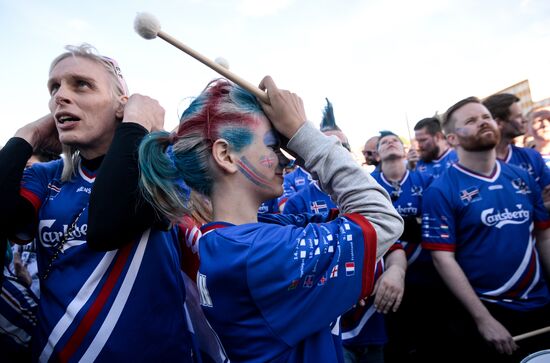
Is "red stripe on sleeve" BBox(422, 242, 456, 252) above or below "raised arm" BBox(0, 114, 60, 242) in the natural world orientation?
below

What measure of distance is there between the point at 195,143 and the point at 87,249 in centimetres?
61

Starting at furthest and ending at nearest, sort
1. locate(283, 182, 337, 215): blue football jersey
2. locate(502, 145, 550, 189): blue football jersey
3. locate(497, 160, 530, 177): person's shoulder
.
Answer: locate(502, 145, 550, 189): blue football jersey < locate(283, 182, 337, 215): blue football jersey < locate(497, 160, 530, 177): person's shoulder

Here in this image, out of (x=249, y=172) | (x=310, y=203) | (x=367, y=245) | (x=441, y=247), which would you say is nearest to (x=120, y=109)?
(x=249, y=172)

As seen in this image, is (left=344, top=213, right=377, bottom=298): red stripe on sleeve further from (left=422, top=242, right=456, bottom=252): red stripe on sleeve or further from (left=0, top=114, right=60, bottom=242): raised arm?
(left=422, top=242, right=456, bottom=252): red stripe on sleeve

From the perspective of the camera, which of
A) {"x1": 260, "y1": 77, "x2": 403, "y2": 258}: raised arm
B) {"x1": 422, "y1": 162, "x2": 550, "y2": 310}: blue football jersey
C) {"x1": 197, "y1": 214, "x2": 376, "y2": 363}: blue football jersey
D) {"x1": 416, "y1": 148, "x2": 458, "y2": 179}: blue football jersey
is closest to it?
{"x1": 197, "y1": 214, "x2": 376, "y2": 363}: blue football jersey

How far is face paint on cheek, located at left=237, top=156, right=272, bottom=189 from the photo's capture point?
49.8 inches

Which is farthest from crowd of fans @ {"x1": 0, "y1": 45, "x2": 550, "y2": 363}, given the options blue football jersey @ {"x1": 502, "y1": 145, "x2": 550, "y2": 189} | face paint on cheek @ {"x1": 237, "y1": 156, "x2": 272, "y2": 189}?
blue football jersey @ {"x1": 502, "y1": 145, "x2": 550, "y2": 189}

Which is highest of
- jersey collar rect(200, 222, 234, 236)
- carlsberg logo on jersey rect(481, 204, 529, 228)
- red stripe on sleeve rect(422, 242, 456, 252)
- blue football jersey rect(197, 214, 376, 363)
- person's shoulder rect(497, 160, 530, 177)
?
jersey collar rect(200, 222, 234, 236)

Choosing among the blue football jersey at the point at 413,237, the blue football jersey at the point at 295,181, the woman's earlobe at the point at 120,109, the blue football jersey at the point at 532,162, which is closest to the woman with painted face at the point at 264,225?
the woman's earlobe at the point at 120,109

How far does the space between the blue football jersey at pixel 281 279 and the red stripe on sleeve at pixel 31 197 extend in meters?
0.89

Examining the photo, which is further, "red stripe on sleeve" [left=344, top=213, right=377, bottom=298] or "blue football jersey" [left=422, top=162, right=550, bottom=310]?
"blue football jersey" [left=422, top=162, right=550, bottom=310]

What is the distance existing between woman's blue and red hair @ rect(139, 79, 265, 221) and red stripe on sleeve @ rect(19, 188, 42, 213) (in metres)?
0.63

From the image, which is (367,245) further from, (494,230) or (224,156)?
(494,230)

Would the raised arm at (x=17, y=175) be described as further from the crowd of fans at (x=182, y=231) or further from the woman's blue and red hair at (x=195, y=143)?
the woman's blue and red hair at (x=195, y=143)
